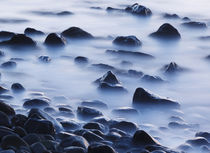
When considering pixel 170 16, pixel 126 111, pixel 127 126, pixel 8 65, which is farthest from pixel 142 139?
pixel 170 16

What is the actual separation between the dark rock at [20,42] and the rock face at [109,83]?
5.30 feet

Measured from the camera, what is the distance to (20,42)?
7000mm

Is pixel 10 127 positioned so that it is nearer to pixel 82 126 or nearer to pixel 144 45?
pixel 82 126

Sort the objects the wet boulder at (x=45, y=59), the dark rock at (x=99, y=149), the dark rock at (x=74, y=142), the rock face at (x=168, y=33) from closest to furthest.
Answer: the dark rock at (x=99, y=149), the dark rock at (x=74, y=142), the wet boulder at (x=45, y=59), the rock face at (x=168, y=33)

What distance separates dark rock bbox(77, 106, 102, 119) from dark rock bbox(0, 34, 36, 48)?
91.5 inches

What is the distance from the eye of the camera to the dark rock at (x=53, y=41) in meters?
7.09

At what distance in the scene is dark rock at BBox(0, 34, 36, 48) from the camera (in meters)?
6.98

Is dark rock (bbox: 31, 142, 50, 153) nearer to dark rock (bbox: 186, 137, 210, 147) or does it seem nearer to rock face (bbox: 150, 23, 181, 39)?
dark rock (bbox: 186, 137, 210, 147)

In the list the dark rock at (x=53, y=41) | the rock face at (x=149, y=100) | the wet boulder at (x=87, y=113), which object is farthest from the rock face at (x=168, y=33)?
the wet boulder at (x=87, y=113)

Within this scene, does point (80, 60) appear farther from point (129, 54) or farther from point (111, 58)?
point (129, 54)

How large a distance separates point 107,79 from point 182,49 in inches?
82.9

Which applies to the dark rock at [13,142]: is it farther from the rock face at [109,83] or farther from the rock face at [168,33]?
the rock face at [168,33]

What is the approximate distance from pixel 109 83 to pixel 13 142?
2.11 m

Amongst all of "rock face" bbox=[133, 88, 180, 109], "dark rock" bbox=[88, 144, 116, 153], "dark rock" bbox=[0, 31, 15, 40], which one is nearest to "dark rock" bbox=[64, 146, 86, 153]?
"dark rock" bbox=[88, 144, 116, 153]
